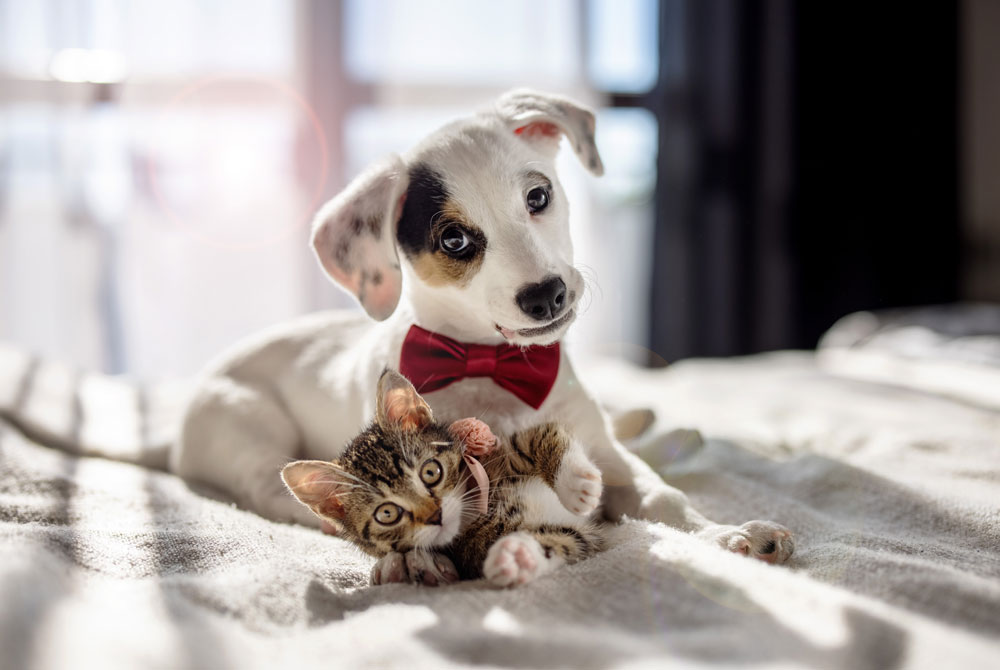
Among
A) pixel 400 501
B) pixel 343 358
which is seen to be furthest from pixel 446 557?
pixel 343 358

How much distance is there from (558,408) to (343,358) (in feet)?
2.19

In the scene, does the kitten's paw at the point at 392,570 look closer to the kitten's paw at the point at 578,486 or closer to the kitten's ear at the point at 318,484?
the kitten's ear at the point at 318,484

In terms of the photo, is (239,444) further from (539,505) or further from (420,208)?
(539,505)

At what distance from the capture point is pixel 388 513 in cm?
103

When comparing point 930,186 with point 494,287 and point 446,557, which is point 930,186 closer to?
point 494,287

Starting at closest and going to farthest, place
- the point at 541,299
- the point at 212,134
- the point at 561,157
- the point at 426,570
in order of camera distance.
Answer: the point at 426,570 → the point at 541,299 → the point at 561,157 → the point at 212,134

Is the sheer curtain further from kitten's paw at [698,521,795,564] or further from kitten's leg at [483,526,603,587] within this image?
kitten's leg at [483,526,603,587]

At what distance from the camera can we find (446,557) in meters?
1.09

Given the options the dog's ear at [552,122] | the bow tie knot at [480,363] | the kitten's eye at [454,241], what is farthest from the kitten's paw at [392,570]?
the dog's ear at [552,122]

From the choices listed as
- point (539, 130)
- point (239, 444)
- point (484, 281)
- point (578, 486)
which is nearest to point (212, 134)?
point (239, 444)

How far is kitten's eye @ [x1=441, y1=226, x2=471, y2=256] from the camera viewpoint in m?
1.36

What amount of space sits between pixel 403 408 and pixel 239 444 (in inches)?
31.2

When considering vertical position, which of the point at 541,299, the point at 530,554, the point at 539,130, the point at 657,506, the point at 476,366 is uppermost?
the point at 539,130

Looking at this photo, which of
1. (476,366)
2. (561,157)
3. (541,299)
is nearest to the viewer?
(541,299)
